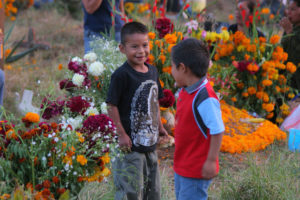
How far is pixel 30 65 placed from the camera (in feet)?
22.1

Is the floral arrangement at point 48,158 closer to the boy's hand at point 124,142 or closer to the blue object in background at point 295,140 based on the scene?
the boy's hand at point 124,142

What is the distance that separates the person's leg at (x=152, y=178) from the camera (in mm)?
2543

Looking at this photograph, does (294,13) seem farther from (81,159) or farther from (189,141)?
(81,159)

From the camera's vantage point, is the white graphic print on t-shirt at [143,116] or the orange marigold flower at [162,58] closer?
the white graphic print on t-shirt at [143,116]

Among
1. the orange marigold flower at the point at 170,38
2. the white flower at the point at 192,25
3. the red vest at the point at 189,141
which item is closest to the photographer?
the red vest at the point at 189,141

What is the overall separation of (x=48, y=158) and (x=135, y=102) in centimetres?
81

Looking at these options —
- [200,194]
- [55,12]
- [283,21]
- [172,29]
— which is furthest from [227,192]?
[55,12]

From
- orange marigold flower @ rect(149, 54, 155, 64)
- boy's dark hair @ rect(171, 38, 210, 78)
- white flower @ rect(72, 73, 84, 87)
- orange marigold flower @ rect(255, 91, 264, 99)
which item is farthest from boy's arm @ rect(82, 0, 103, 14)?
boy's dark hair @ rect(171, 38, 210, 78)

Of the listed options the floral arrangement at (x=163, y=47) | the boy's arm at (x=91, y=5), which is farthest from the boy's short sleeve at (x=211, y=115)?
the boy's arm at (x=91, y=5)

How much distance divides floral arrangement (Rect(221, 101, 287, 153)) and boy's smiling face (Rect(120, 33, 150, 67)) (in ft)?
5.81

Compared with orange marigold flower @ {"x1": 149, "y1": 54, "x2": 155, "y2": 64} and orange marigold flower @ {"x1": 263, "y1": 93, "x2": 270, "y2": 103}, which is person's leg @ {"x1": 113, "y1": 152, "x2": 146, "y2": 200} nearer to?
orange marigold flower @ {"x1": 149, "y1": 54, "x2": 155, "y2": 64}

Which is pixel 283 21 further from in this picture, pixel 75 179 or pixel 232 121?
pixel 75 179

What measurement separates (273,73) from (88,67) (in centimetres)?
241

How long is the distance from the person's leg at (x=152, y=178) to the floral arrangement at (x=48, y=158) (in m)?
0.63
